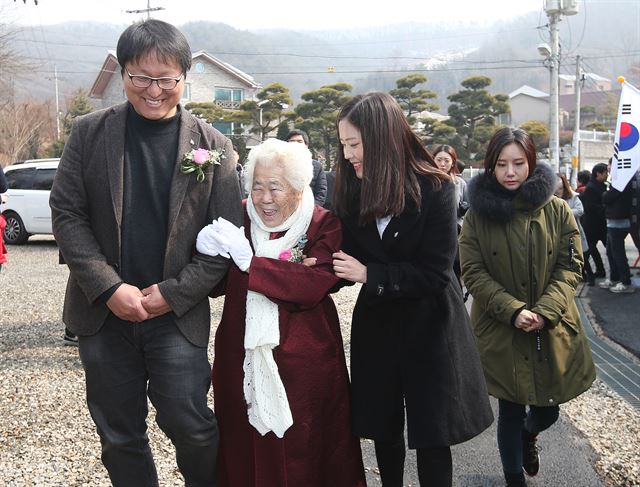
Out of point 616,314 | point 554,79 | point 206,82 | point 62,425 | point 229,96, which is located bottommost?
point 616,314

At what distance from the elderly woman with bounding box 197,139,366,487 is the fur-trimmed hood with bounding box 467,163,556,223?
89 cm

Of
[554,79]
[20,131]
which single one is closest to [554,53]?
[554,79]

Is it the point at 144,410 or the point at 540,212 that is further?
the point at 540,212

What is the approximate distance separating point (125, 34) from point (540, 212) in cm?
206

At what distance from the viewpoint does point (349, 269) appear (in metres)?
2.68

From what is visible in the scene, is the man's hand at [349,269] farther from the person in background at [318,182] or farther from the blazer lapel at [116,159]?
the person in background at [318,182]

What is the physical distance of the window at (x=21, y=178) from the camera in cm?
1537

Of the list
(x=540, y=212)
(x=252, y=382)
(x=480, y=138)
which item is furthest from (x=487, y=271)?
(x=480, y=138)

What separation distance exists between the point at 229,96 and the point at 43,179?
30.4 m

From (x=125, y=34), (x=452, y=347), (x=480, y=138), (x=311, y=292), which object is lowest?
(x=480, y=138)

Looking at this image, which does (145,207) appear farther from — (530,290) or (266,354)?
(530,290)

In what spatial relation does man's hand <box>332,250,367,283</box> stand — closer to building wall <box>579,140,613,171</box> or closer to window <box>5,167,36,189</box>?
window <box>5,167,36,189</box>

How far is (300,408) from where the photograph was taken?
9.09ft

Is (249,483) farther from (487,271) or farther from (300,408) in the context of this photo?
(487,271)
